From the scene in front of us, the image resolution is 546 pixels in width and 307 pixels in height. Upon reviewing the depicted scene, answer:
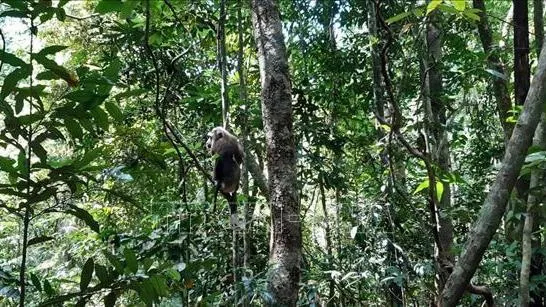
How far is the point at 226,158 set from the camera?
15.9 ft

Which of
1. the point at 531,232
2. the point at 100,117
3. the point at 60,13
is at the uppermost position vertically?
the point at 60,13

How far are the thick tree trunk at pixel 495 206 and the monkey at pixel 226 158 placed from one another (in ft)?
8.10

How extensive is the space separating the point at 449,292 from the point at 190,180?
3.79 metres

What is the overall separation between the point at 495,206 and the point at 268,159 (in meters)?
1.38

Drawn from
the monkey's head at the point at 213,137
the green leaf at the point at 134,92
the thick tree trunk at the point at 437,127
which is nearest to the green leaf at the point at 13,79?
the green leaf at the point at 134,92

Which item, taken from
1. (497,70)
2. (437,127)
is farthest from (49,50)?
(497,70)

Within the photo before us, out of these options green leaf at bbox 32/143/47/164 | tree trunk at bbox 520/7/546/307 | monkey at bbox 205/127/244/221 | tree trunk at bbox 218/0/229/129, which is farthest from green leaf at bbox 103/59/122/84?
monkey at bbox 205/127/244/221

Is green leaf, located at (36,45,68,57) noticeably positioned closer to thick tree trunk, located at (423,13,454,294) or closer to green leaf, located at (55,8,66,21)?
green leaf, located at (55,8,66,21)

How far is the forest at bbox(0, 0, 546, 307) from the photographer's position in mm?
1287

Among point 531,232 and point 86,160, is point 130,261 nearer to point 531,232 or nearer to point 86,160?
point 86,160

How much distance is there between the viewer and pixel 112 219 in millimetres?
5309

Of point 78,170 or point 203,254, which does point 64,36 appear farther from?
point 78,170

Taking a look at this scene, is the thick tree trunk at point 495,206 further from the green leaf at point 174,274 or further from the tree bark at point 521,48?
the tree bark at point 521,48

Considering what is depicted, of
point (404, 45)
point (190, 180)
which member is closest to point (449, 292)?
point (404, 45)
